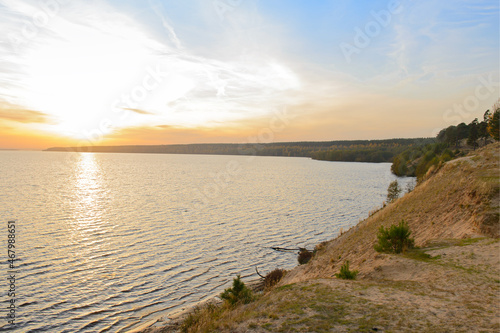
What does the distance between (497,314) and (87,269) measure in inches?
932

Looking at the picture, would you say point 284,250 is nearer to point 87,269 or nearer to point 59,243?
point 87,269

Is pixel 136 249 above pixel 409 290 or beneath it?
beneath

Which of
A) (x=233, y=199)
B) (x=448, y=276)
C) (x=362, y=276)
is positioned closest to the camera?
(x=448, y=276)

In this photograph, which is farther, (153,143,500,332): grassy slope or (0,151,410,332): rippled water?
(0,151,410,332): rippled water

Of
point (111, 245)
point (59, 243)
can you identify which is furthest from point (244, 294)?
point (59, 243)

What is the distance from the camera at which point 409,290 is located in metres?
11.0

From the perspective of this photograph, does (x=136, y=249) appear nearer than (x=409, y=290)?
No

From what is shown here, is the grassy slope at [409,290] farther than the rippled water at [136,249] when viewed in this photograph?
No

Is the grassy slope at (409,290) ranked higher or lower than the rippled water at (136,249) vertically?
higher

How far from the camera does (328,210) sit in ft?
154

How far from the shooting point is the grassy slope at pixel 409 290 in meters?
8.64

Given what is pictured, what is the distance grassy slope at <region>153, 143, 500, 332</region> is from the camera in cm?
864

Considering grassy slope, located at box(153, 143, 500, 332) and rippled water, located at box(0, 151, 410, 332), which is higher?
grassy slope, located at box(153, 143, 500, 332)

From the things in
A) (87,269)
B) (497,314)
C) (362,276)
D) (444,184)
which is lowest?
(87,269)
